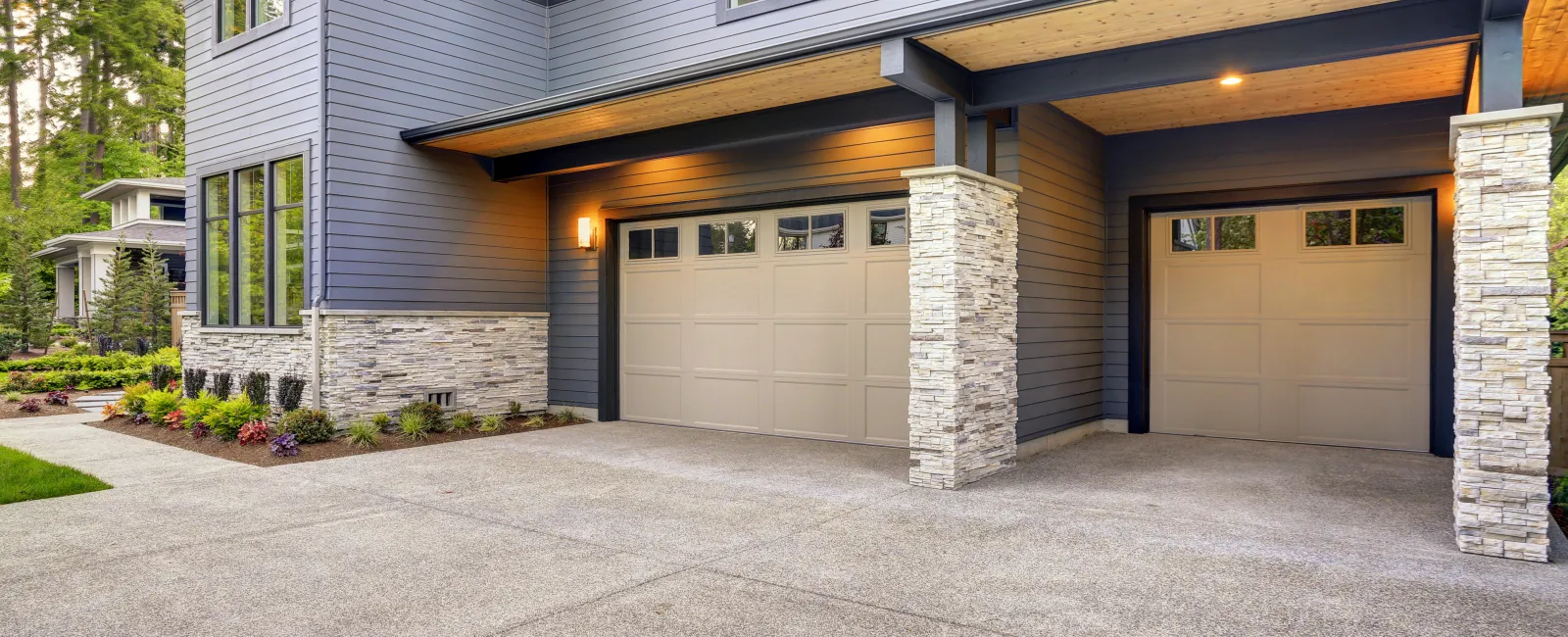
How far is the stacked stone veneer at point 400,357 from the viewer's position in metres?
7.96

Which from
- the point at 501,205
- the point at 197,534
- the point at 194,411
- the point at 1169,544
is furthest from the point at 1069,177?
the point at 194,411

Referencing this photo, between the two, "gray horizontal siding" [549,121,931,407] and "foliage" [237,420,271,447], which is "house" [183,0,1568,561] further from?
"foliage" [237,420,271,447]

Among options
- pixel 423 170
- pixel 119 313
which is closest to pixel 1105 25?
pixel 423 170

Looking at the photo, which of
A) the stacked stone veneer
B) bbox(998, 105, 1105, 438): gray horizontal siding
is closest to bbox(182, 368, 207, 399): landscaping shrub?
the stacked stone veneer

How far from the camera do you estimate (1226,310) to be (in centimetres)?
798

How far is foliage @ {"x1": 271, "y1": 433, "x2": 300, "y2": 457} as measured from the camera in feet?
23.2

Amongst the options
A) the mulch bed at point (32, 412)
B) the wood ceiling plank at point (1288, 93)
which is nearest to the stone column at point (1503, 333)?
the wood ceiling plank at point (1288, 93)

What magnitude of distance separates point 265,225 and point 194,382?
6.92 ft

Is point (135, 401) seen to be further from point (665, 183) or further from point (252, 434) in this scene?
point (665, 183)

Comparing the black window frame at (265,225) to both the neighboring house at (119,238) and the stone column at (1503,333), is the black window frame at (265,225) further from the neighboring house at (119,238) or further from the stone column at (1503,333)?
the neighboring house at (119,238)

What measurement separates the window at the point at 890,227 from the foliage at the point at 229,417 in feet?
19.2

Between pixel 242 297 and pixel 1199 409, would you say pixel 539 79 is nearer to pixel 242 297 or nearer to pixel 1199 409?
pixel 242 297

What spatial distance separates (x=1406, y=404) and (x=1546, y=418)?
11.7ft

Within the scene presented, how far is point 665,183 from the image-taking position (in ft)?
28.6
